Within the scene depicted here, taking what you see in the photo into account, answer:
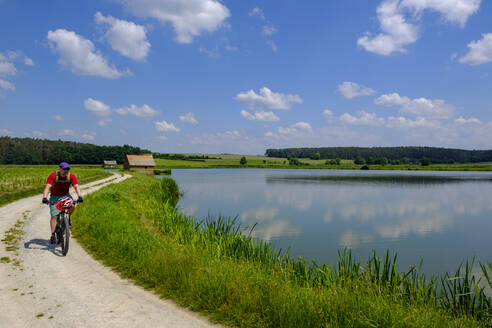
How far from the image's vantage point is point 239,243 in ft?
33.1

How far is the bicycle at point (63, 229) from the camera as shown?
26.8ft

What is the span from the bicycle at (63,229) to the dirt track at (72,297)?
32cm

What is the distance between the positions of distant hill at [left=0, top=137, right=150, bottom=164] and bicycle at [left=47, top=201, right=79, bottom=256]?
132 m

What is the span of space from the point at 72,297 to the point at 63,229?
324 centimetres

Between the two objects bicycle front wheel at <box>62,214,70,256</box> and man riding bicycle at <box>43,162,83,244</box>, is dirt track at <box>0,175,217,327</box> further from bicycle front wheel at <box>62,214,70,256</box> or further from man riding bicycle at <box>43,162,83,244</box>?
man riding bicycle at <box>43,162,83,244</box>

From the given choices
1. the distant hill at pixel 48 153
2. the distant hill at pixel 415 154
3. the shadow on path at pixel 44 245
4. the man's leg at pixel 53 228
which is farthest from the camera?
the distant hill at pixel 415 154

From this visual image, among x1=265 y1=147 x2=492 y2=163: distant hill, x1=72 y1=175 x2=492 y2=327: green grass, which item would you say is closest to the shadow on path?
x1=72 y1=175 x2=492 y2=327: green grass

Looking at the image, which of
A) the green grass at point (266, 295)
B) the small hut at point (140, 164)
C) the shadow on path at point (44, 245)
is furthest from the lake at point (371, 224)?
the small hut at point (140, 164)

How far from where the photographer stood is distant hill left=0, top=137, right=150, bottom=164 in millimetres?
126875

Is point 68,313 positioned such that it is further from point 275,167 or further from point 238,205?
point 275,167

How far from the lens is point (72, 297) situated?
18.7ft

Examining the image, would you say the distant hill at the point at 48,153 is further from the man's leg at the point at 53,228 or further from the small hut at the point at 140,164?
the man's leg at the point at 53,228

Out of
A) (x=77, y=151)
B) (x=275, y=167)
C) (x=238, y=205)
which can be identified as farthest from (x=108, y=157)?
(x=238, y=205)

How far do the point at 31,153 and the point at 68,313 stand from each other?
6060 inches
